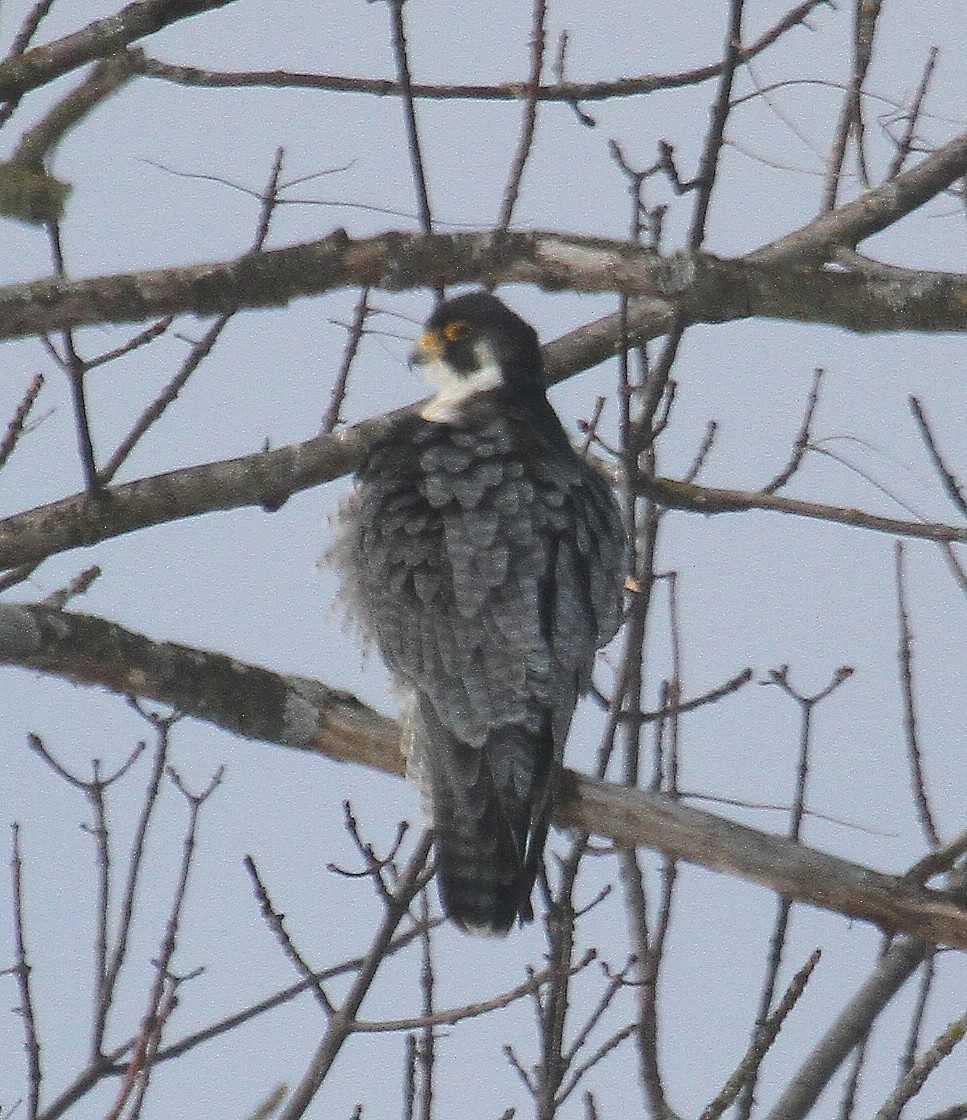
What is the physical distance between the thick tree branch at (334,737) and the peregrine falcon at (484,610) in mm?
227

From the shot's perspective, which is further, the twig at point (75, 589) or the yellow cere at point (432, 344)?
the yellow cere at point (432, 344)

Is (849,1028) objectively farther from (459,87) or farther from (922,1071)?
(459,87)

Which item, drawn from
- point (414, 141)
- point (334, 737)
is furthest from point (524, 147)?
point (334, 737)

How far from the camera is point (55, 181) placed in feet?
7.72

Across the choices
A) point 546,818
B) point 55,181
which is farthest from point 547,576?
point 55,181

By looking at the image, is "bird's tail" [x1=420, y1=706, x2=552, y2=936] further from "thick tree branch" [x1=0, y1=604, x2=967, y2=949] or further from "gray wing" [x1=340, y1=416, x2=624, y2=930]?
"thick tree branch" [x1=0, y1=604, x2=967, y2=949]

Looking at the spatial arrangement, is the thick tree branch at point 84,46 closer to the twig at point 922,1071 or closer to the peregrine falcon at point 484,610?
the peregrine falcon at point 484,610

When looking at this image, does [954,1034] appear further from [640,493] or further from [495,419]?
[495,419]

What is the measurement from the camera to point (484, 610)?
14.1 feet

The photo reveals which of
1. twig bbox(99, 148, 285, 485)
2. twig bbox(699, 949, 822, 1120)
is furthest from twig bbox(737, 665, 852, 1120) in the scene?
twig bbox(99, 148, 285, 485)

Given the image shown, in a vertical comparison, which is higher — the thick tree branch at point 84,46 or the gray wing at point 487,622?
the thick tree branch at point 84,46

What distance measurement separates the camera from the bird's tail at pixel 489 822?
12.9 ft

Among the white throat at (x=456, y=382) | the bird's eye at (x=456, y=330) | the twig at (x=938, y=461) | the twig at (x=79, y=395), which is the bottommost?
the twig at (x=79, y=395)

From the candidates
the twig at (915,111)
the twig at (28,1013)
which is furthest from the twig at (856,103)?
the twig at (28,1013)
